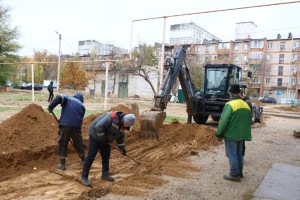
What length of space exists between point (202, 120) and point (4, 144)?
10262 millimetres

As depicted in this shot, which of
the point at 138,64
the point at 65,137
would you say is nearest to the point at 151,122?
the point at 65,137

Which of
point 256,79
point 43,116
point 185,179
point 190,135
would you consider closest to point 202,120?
point 190,135

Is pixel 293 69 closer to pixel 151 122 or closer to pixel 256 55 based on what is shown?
pixel 256 55

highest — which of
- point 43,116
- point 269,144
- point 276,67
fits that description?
point 276,67

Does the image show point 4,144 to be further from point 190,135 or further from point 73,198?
point 190,135

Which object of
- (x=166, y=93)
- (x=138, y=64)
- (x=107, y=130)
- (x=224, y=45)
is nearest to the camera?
(x=107, y=130)

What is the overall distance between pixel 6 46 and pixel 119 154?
37044 millimetres

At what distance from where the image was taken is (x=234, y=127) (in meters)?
6.19

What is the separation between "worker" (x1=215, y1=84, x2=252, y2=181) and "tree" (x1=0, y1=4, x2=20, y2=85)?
38116 millimetres

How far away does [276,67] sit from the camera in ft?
232

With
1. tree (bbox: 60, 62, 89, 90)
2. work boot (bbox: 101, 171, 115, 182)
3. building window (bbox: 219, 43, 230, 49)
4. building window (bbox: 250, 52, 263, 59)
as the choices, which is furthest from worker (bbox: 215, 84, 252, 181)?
building window (bbox: 219, 43, 230, 49)

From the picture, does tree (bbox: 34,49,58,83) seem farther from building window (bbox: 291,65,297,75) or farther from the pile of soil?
the pile of soil

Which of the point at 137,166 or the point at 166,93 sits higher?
the point at 166,93

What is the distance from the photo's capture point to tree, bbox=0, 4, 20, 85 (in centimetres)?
3953
